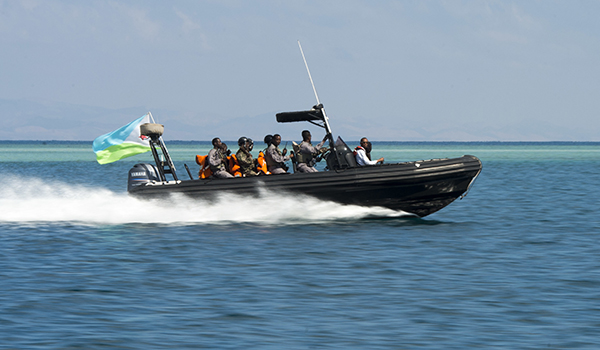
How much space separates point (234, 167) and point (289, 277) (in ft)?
18.7

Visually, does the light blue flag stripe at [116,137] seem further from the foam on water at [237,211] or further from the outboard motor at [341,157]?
the outboard motor at [341,157]

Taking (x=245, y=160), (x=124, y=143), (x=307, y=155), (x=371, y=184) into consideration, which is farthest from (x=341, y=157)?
(x=124, y=143)

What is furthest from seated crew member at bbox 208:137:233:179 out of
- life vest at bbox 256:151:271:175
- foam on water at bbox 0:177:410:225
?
life vest at bbox 256:151:271:175

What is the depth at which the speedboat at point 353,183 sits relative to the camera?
14586mm

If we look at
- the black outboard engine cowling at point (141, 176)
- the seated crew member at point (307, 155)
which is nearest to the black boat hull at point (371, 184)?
the seated crew member at point (307, 155)

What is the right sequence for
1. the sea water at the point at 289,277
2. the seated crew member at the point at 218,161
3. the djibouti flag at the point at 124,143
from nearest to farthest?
1. the sea water at the point at 289,277
2. the seated crew member at the point at 218,161
3. the djibouti flag at the point at 124,143

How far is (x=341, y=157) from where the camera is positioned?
14.7 m

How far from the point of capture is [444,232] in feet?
45.5

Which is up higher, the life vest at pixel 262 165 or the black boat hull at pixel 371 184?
the life vest at pixel 262 165

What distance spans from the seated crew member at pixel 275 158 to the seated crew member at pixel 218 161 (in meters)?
0.79

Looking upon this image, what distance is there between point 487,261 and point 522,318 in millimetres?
3243

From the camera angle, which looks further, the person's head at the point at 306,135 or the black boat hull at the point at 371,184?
the black boat hull at the point at 371,184

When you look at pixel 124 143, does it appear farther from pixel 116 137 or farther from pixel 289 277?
pixel 289 277

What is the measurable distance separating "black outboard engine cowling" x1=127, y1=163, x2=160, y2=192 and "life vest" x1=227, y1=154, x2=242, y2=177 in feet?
5.59
